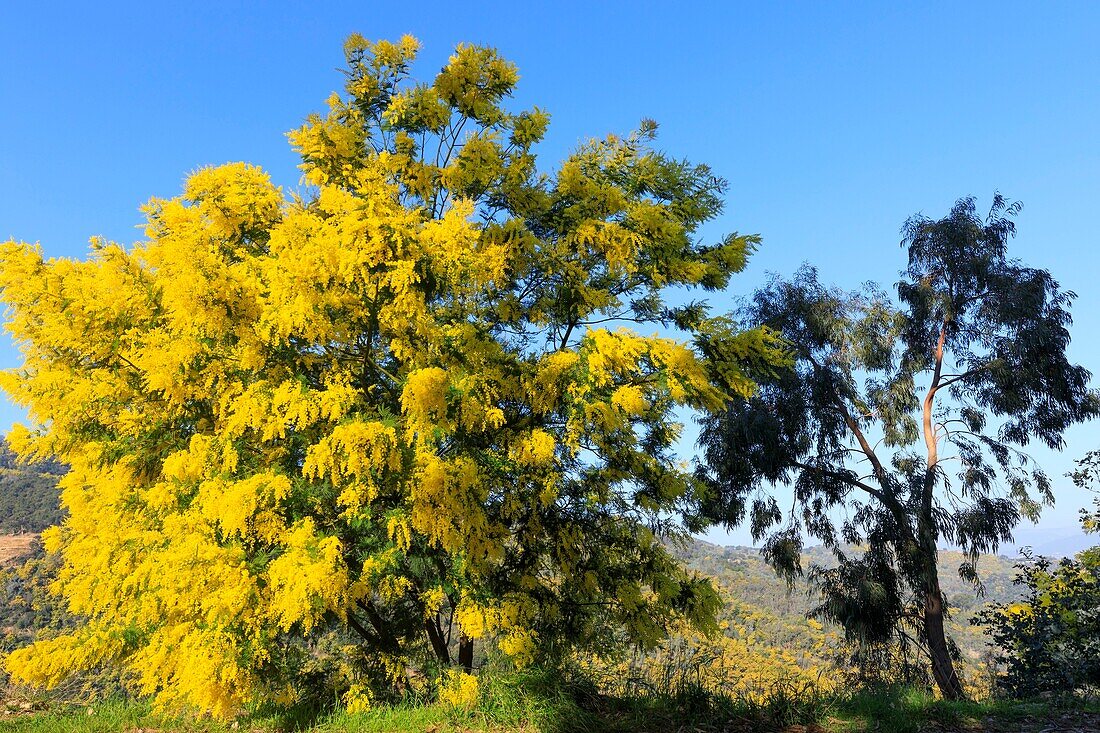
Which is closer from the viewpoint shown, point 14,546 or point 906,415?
point 906,415

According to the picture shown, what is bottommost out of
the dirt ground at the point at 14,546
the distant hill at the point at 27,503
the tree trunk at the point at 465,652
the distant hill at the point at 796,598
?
the tree trunk at the point at 465,652

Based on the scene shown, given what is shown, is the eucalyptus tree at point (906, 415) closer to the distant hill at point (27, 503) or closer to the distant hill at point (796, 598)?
the distant hill at point (796, 598)

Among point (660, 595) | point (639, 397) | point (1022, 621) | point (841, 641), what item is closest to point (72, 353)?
point (639, 397)

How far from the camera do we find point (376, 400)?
9.70 metres

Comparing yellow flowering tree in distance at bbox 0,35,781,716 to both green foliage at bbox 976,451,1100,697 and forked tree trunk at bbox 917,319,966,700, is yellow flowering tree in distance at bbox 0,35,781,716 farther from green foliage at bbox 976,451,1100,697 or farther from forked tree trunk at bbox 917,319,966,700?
forked tree trunk at bbox 917,319,966,700

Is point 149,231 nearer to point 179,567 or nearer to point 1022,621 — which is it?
point 179,567

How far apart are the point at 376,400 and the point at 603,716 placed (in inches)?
193

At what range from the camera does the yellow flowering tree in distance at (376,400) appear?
311 inches

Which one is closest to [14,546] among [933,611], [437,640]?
[437,640]

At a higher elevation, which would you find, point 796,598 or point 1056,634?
point 796,598

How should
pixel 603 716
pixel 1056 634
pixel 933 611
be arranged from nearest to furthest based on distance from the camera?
1. pixel 603 716
2. pixel 1056 634
3. pixel 933 611

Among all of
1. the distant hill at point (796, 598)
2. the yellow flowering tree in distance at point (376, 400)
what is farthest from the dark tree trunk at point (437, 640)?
the distant hill at point (796, 598)

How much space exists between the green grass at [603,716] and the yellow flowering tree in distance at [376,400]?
2.10 feet

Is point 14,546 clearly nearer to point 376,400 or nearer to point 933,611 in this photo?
point 376,400
